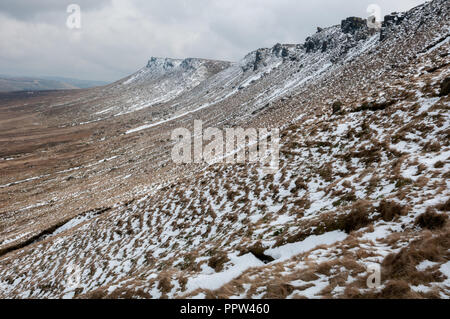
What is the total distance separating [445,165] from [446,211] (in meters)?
3.33

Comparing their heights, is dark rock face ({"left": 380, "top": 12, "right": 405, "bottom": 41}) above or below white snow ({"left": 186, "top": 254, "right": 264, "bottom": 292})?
above

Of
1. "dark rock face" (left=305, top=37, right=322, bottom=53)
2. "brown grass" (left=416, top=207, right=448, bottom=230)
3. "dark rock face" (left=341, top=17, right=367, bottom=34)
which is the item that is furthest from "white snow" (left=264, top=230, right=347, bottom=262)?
"dark rock face" (left=305, top=37, right=322, bottom=53)

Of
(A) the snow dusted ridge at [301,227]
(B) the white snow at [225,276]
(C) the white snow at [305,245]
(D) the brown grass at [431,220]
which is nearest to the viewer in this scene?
(A) the snow dusted ridge at [301,227]

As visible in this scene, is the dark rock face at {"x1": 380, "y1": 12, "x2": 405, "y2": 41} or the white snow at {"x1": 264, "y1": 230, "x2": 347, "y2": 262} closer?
the white snow at {"x1": 264, "y1": 230, "x2": 347, "y2": 262}

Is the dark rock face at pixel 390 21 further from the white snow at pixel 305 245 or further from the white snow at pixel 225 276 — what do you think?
the white snow at pixel 225 276

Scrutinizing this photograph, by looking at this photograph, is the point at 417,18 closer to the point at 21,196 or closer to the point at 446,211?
the point at 446,211

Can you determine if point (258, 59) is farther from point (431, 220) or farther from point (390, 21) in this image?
point (431, 220)

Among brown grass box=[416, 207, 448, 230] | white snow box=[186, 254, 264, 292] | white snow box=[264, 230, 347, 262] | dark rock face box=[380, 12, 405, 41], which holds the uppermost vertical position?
dark rock face box=[380, 12, 405, 41]

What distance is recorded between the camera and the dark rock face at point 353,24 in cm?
8400

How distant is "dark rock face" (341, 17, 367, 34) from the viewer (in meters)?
84.0

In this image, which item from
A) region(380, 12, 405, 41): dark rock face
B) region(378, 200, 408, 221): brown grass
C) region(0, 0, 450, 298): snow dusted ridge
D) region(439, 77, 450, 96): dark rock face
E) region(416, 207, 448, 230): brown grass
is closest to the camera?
region(0, 0, 450, 298): snow dusted ridge

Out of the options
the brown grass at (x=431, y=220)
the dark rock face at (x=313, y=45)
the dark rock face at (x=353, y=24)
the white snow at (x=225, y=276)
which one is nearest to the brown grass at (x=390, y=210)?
the brown grass at (x=431, y=220)

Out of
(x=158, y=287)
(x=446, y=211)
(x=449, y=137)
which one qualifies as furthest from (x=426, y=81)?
(x=158, y=287)

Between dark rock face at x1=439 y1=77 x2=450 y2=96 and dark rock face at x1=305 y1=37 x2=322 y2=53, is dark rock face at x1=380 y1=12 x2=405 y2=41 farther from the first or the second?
dark rock face at x1=439 y1=77 x2=450 y2=96
